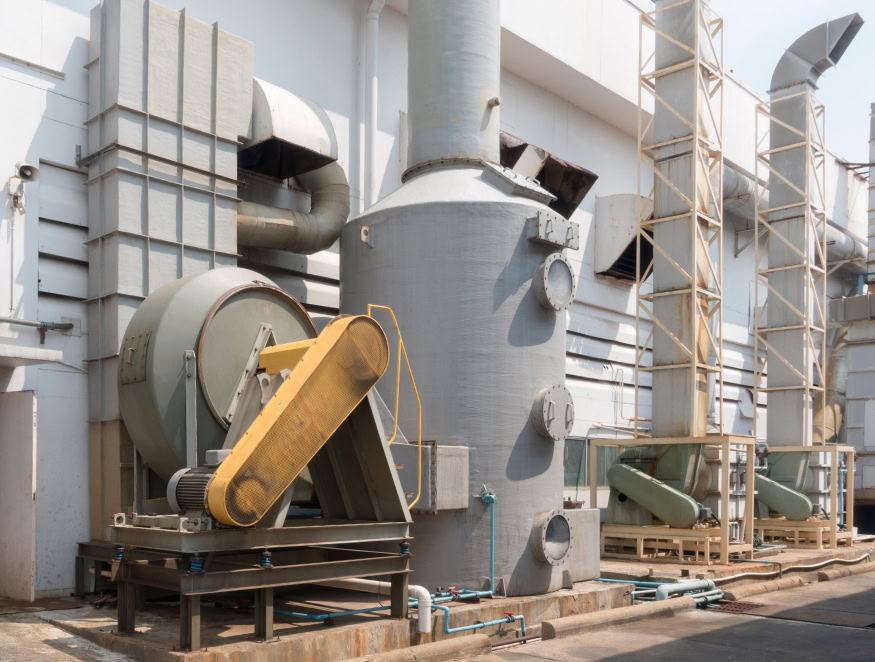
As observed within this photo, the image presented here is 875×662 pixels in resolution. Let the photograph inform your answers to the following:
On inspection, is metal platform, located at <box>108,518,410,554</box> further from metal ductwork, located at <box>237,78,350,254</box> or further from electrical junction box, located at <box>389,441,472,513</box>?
metal ductwork, located at <box>237,78,350,254</box>

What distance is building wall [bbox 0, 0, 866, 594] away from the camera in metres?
9.75

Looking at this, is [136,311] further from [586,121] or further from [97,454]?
[586,121]

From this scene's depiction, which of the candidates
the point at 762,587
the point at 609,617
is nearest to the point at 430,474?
the point at 609,617

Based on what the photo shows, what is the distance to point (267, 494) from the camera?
23.6 feet

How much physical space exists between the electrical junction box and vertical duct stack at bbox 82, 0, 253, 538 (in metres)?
2.80

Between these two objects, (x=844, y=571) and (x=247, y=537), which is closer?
(x=247, y=537)

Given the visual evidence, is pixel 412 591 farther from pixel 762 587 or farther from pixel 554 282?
pixel 762 587

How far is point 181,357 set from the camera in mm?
8445

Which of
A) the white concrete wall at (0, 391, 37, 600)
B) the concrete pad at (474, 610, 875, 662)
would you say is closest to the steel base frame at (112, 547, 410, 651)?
the concrete pad at (474, 610, 875, 662)

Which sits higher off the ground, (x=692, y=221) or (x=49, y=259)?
(x=692, y=221)

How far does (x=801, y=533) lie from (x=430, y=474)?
1326 centimetres

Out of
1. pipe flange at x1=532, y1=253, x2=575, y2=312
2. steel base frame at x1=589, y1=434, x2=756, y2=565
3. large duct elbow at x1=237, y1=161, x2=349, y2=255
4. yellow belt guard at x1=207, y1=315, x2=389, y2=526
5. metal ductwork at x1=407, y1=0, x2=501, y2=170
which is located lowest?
steel base frame at x1=589, y1=434, x2=756, y2=565

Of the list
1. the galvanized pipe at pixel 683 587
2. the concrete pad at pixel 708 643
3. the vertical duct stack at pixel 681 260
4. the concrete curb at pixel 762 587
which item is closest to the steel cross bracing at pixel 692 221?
the vertical duct stack at pixel 681 260

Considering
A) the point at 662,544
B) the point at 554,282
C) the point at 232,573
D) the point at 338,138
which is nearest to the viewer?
the point at 232,573
